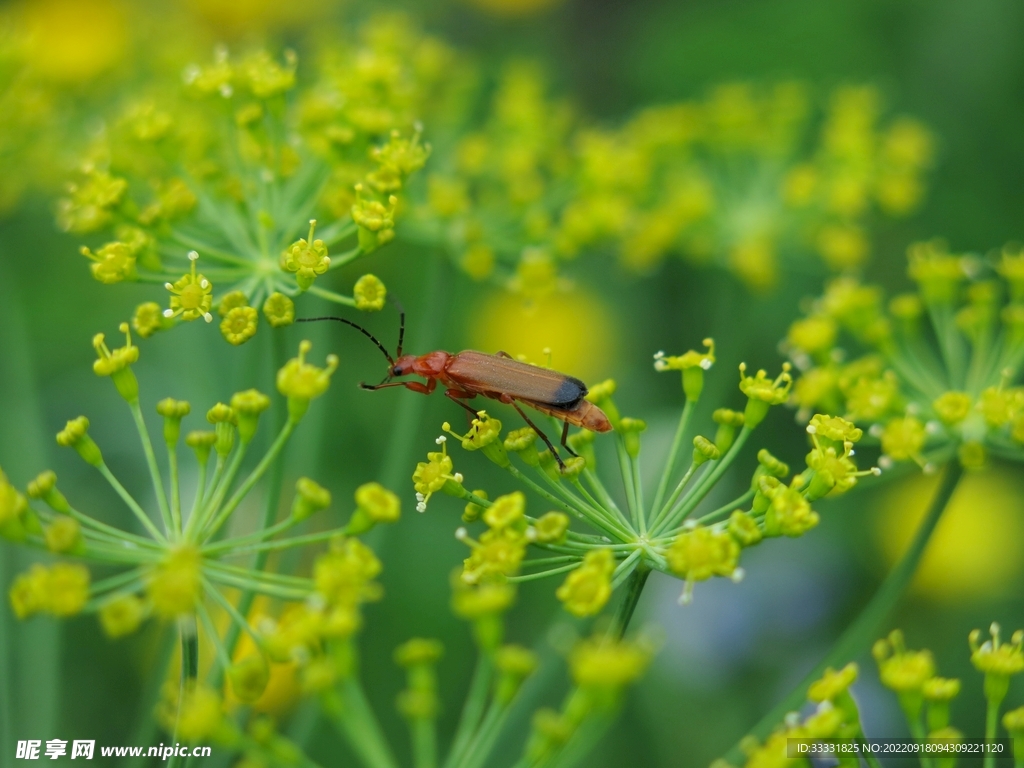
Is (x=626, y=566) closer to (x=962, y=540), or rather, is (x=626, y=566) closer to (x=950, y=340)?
(x=950, y=340)

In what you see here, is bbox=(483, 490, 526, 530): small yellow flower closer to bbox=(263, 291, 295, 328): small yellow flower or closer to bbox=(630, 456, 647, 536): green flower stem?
bbox=(630, 456, 647, 536): green flower stem

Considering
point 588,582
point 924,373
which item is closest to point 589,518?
point 588,582

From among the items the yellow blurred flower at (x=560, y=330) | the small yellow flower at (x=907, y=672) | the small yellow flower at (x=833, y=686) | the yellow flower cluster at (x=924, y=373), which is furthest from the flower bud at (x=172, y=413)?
the yellow blurred flower at (x=560, y=330)

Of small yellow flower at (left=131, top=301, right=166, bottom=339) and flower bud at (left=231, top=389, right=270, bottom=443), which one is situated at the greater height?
small yellow flower at (left=131, top=301, right=166, bottom=339)

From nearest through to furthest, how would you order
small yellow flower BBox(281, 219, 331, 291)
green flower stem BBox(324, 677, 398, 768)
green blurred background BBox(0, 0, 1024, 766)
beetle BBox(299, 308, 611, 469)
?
green flower stem BBox(324, 677, 398, 768), small yellow flower BBox(281, 219, 331, 291), beetle BBox(299, 308, 611, 469), green blurred background BBox(0, 0, 1024, 766)

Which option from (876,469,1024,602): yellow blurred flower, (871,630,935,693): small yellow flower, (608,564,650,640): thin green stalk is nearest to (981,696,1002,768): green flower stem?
(871,630,935,693): small yellow flower

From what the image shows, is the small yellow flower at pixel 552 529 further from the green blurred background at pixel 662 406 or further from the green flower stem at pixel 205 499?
the green blurred background at pixel 662 406

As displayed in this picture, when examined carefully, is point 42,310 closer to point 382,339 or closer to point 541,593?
point 382,339
